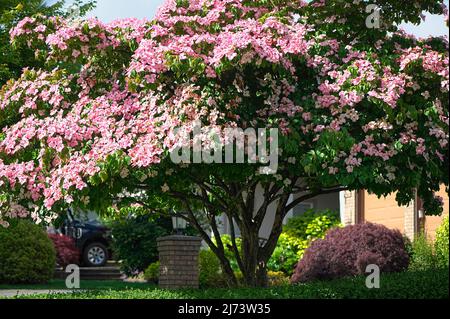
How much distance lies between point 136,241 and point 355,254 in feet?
24.1

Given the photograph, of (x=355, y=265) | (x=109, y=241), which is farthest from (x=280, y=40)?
(x=109, y=241)

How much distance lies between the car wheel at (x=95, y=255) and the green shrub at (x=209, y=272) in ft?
19.4

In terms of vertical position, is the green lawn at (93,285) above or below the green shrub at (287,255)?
below

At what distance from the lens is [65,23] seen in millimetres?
11688

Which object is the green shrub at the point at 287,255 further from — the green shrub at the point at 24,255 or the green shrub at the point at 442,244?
the green shrub at the point at 24,255

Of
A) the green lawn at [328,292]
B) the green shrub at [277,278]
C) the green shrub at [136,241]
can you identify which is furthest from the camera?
the green shrub at [136,241]

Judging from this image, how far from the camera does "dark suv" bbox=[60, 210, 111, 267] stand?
24297 millimetres

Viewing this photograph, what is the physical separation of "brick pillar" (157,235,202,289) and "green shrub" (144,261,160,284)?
138 inches

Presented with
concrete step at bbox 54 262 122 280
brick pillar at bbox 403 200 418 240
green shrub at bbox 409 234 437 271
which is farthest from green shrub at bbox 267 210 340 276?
concrete step at bbox 54 262 122 280

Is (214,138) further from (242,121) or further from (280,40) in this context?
(280,40)

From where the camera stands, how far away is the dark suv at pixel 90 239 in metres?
24.3

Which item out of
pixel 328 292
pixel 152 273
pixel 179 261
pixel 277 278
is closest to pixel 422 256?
pixel 277 278

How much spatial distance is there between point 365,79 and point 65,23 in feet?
14.6

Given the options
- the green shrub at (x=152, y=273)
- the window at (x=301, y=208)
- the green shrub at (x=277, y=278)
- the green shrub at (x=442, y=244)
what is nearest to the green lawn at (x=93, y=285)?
the green shrub at (x=152, y=273)
